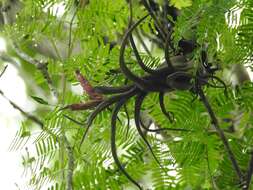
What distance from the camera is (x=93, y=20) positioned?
88cm

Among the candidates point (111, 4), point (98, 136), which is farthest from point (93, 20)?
point (98, 136)

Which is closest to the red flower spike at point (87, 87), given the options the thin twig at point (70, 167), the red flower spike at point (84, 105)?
the red flower spike at point (84, 105)

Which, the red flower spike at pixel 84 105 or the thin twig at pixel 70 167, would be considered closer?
the red flower spike at pixel 84 105

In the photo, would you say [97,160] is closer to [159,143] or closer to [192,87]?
[159,143]

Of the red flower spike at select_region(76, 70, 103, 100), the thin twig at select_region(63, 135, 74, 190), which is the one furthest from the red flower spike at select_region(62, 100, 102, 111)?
the thin twig at select_region(63, 135, 74, 190)

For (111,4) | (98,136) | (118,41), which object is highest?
(118,41)

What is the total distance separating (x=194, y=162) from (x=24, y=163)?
303 mm

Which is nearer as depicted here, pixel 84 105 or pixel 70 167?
pixel 84 105

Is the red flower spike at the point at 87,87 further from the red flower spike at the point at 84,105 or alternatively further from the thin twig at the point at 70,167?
the thin twig at the point at 70,167

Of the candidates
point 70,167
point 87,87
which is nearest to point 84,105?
→ point 87,87

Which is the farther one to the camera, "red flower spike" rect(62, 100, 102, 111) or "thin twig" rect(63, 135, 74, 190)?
"thin twig" rect(63, 135, 74, 190)

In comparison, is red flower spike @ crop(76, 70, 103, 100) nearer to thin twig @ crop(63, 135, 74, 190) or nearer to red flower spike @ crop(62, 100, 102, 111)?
red flower spike @ crop(62, 100, 102, 111)

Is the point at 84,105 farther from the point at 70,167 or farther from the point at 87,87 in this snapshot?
the point at 70,167

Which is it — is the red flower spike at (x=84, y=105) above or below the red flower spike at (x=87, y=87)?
below
